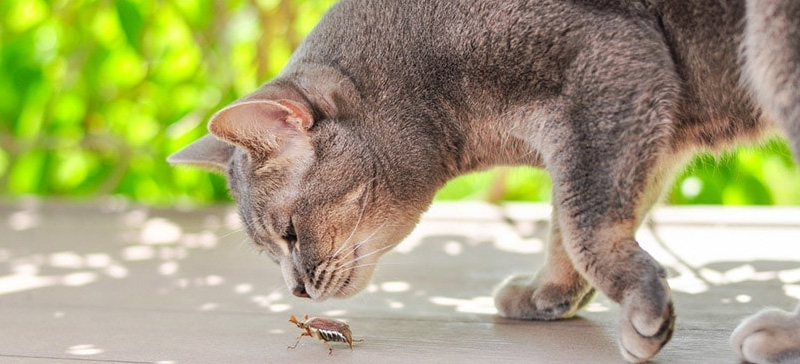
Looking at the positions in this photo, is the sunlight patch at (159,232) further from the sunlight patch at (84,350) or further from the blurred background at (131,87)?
the sunlight patch at (84,350)

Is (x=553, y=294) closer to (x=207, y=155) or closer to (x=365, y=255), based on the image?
(x=365, y=255)

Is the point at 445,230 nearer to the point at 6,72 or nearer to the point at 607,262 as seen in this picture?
the point at 607,262

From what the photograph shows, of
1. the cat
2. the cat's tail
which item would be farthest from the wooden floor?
the cat's tail

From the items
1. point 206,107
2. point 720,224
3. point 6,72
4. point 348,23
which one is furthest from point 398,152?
point 6,72

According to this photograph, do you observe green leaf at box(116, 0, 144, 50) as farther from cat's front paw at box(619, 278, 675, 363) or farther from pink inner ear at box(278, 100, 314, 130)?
cat's front paw at box(619, 278, 675, 363)

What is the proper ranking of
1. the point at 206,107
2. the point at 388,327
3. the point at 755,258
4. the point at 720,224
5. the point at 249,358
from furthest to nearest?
1. the point at 206,107
2. the point at 720,224
3. the point at 755,258
4. the point at 388,327
5. the point at 249,358

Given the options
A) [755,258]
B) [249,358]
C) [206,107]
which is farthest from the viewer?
[206,107]
